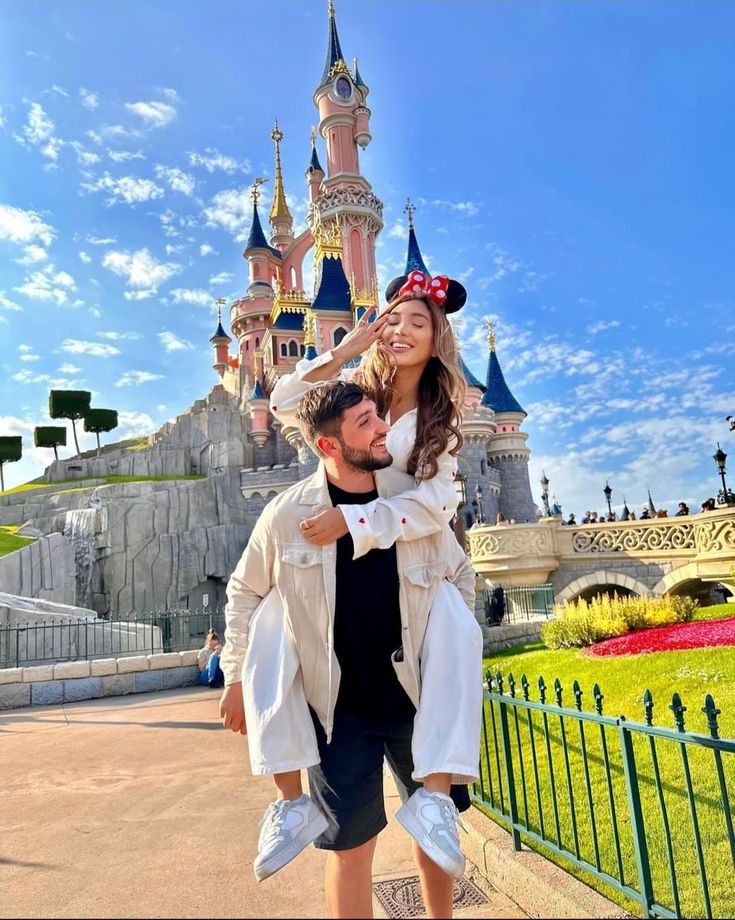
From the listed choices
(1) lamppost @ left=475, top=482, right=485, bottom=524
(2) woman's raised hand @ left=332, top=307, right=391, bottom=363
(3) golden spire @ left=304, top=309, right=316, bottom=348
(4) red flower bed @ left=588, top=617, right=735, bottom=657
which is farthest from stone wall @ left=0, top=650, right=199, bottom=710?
(3) golden spire @ left=304, top=309, right=316, bottom=348

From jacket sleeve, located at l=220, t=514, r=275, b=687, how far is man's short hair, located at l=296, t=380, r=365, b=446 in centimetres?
37

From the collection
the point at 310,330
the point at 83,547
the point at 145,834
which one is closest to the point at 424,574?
the point at 145,834

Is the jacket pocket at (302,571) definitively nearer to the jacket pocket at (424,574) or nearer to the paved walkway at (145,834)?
the jacket pocket at (424,574)

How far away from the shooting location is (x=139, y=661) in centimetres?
1039

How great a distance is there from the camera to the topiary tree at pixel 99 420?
159 feet

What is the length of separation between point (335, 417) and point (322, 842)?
4.45 feet

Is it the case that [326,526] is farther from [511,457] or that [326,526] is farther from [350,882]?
[511,457]

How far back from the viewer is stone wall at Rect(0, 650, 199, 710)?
9.41 m

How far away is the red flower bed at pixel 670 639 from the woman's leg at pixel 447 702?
618 cm

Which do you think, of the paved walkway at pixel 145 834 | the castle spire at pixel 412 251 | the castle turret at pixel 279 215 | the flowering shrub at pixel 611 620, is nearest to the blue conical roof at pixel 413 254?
the castle spire at pixel 412 251

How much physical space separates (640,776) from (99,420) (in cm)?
5062

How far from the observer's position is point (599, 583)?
18750 mm

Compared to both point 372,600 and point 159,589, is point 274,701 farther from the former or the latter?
point 159,589

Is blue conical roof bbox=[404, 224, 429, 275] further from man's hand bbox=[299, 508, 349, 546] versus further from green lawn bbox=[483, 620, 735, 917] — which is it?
man's hand bbox=[299, 508, 349, 546]
